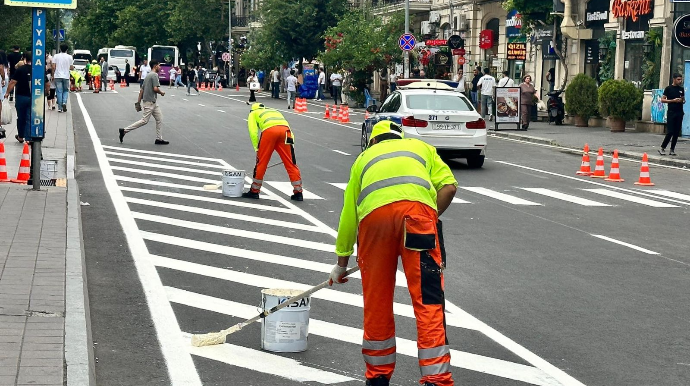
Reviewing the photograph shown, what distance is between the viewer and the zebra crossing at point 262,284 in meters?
7.46

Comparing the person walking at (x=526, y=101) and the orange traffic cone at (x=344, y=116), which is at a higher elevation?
the person walking at (x=526, y=101)

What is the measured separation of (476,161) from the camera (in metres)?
22.6

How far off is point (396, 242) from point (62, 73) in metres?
28.5

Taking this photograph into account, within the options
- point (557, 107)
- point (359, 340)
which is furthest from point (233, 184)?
point (557, 107)

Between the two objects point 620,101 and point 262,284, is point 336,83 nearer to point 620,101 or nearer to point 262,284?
point 620,101

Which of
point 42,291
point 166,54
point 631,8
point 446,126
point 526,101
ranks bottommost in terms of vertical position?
point 42,291

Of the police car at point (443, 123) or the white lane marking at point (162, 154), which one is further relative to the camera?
the white lane marking at point (162, 154)

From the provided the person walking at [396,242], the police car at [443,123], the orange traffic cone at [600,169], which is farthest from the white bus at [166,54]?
the person walking at [396,242]

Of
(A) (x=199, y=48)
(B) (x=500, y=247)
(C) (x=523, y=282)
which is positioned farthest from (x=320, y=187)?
(A) (x=199, y=48)

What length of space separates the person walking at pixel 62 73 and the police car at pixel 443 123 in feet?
45.3

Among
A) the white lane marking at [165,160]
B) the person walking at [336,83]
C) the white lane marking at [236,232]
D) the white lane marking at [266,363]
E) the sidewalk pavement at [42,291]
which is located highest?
the person walking at [336,83]

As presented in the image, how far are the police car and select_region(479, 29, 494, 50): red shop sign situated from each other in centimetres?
2713

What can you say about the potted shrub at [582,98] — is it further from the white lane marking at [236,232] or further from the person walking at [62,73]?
the white lane marking at [236,232]

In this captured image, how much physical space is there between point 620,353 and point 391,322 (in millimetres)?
2192
